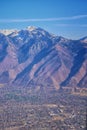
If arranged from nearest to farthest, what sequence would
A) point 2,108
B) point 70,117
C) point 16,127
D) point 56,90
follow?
point 16,127, point 70,117, point 2,108, point 56,90

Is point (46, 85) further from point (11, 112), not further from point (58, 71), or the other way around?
point (11, 112)

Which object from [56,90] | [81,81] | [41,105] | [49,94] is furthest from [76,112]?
[81,81]

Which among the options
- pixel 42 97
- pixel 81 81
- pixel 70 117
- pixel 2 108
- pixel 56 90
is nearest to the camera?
pixel 70 117

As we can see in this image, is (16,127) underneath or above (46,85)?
above

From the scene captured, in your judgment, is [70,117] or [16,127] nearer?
[16,127]

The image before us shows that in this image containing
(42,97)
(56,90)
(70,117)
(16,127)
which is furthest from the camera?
(56,90)

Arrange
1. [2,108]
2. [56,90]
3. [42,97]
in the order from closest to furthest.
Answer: [2,108] → [42,97] → [56,90]

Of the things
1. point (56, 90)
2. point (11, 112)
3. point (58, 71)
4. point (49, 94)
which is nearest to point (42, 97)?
point (49, 94)

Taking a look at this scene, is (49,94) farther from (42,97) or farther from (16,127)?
(16,127)

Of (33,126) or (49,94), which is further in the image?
(49,94)
